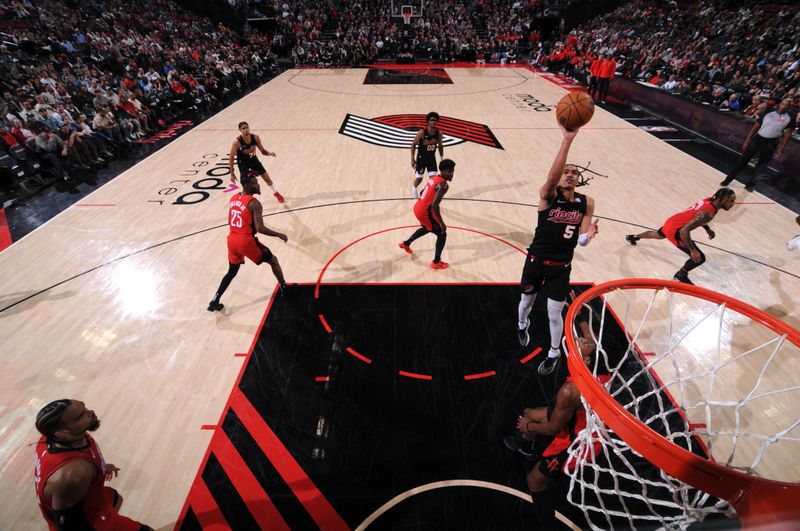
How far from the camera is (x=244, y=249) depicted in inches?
170

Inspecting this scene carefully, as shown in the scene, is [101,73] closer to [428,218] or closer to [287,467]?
[428,218]

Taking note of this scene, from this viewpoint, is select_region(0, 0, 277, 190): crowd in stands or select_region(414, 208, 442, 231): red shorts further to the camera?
select_region(0, 0, 277, 190): crowd in stands

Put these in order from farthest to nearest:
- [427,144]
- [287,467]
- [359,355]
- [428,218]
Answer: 1. [427,144]
2. [428,218]
3. [359,355]
4. [287,467]

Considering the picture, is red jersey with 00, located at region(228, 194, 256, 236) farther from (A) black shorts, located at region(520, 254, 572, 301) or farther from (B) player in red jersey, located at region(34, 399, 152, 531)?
(A) black shorts, located at region(520, 254, 572, 301)

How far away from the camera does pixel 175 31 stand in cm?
1986

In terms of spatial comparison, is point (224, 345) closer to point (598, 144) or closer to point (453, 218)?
point (453, 218)

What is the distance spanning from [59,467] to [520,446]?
10.1 ft

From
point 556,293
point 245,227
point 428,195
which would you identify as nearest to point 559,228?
point 556,293

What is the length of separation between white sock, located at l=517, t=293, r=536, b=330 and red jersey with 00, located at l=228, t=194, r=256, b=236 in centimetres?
299

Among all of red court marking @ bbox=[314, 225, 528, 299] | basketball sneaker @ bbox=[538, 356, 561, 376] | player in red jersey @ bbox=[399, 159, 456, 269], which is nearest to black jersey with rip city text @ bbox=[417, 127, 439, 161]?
red court marking @ bbox=[314, 225, 528, 299]

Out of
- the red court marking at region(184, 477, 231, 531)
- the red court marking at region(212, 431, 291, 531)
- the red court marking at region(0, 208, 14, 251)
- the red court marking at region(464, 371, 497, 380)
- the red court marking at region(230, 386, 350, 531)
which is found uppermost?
the red court marking at region(464, 371, 497, 380)

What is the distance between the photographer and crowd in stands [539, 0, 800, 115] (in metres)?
11.6

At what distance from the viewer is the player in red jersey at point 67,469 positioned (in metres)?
2.01

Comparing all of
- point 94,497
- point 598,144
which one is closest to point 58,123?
point 94,497
